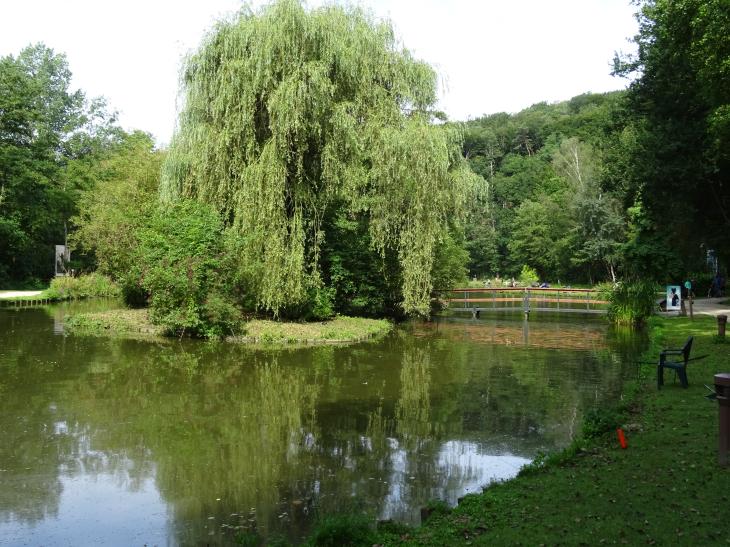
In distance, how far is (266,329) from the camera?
20.8 metres

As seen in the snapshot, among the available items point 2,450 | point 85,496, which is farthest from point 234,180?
point 85,496

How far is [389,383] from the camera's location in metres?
14.3

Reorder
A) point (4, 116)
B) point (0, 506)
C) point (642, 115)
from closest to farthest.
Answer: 1. point (0, 506)
2. point (642, 115)
3. point (4, 116)

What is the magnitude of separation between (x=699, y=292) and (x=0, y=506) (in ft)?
127

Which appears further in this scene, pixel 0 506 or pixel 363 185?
pixel 363 185

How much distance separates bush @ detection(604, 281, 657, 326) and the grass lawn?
17.6 m

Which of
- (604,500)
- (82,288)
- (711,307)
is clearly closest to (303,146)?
(604,500)

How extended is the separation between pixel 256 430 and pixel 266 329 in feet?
34.7

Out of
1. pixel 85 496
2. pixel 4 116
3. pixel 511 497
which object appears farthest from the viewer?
pixel 4 116

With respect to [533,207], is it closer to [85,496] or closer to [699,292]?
[699,292]

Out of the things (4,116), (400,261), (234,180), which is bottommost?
(400,261)

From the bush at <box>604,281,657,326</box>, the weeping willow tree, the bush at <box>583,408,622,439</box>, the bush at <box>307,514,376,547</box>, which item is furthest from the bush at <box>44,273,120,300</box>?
the bush at <box>307,514,376,547</box>

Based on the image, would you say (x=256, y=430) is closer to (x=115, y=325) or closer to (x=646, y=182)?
(x=115, y=325)

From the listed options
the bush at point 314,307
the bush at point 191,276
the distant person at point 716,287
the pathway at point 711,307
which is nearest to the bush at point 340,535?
the bush at point 191,276
